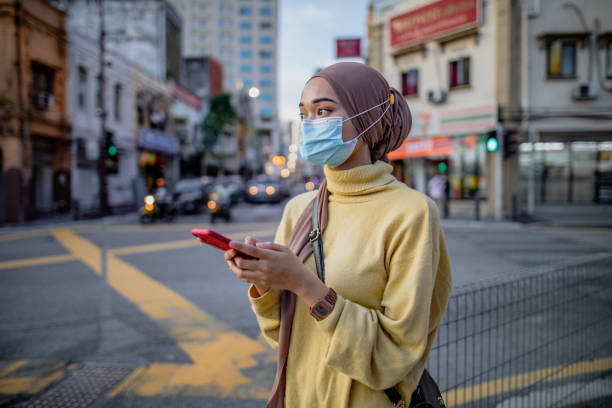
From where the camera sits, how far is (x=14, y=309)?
5.70 meters

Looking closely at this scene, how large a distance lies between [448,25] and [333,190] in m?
20.1

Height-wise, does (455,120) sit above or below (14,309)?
above

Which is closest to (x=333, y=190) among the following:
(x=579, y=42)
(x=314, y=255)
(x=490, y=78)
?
(x=314, y=255)

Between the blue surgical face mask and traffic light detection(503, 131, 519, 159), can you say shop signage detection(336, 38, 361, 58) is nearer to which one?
traffic light detection(503, 131, 519, 159)

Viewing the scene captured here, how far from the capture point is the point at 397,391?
1.41m

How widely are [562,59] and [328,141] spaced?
66.2ft

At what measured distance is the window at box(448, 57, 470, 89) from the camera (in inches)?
747

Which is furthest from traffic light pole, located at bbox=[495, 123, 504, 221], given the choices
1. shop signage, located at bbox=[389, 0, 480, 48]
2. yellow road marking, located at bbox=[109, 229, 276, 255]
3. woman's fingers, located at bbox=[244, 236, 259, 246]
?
woman's fingers, located at bbox=[244, 236, 259, 246]

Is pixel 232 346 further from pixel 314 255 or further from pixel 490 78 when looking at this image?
pixel 490 78

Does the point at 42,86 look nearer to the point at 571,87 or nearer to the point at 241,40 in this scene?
the point at 571,87

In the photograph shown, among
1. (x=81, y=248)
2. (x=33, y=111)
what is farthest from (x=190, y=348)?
(x=33, y=111)

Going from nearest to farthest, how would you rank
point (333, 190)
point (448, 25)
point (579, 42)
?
point (333, 190)
point (579, 42)
point (448, 25)

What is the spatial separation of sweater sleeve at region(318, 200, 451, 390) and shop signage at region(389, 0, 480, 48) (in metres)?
19.7

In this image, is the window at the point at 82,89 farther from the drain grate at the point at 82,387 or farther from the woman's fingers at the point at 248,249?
the woman's fingers at the point at 248,249
